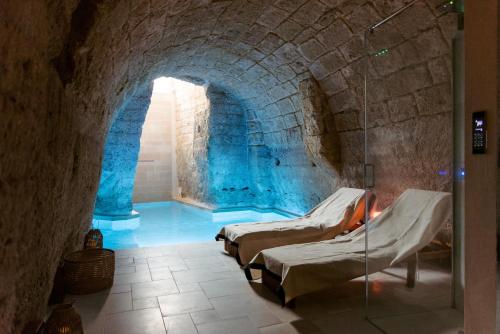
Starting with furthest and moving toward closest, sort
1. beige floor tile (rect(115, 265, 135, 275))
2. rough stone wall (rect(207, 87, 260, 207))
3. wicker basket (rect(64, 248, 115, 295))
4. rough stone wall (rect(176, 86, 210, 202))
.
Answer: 1. rough stone wall (rect(176, 86, 210, 202))
2. rough stone wall (rect(207, 87, 260, 207))
3. beige floor tile (rect(115, 265, 135, 275))
4. wicker basket (rect(64, 248, 115, 295))

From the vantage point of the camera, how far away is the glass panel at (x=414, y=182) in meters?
2.24

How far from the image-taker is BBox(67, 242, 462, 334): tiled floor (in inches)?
91.6

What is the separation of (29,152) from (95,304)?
1614 millimetres

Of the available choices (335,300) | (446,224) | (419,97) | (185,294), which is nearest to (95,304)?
(185,294)

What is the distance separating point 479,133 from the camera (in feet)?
5.02

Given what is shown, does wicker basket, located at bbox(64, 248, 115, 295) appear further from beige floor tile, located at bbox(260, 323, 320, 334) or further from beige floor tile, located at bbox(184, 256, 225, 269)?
beige floor tile, located at bbox(260, 323, 320, 334)

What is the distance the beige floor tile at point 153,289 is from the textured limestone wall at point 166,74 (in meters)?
0.69

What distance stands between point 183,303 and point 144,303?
11.7 inches

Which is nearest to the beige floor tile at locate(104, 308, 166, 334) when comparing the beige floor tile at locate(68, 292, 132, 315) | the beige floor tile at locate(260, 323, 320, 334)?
the beige floor tile at locate(68, 292, 132, 315)

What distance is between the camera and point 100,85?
2.70 m

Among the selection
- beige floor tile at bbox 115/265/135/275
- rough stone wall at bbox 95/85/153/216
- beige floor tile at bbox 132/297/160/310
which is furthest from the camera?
rough stone wall at bbox 95/85/153/216

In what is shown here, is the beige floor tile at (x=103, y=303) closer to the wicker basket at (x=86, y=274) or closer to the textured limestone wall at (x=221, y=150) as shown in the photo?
the wicker basket at (x=86, y=274)

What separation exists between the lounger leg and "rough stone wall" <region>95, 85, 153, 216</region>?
215 inches

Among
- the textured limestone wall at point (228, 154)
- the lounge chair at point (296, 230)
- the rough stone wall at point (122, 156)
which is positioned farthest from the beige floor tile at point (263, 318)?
the textured limestone wall at point (228, 154)
